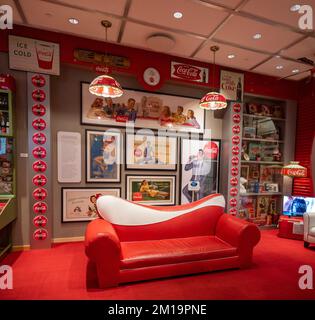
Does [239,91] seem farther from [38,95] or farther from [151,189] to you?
[38,95]

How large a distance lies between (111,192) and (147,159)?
901mm

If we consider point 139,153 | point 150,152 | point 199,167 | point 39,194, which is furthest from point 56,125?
point 199,167

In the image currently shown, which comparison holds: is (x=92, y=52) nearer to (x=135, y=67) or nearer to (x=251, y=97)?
(x=135, y=67)

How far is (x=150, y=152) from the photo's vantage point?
3842mm

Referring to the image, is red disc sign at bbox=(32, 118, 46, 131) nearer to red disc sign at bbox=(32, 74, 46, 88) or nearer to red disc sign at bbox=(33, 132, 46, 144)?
red disc sign at bbox=(33, 132, 46, 144)

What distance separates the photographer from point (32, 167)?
3.14 m

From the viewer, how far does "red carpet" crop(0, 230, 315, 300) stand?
2.09 meters

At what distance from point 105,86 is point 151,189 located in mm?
2096

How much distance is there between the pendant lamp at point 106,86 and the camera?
244 cm

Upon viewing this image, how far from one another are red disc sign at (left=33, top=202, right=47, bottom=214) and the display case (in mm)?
271

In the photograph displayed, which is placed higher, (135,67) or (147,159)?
(135,67)

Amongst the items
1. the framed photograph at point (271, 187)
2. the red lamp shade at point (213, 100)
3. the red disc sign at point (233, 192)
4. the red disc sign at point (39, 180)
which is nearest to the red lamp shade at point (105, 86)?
the red lamp shade at point (213, 100)

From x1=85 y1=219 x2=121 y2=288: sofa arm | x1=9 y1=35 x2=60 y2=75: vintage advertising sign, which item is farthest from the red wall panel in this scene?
x1=9 y1=35 x2=60 y2=75: vintage advertising sign
